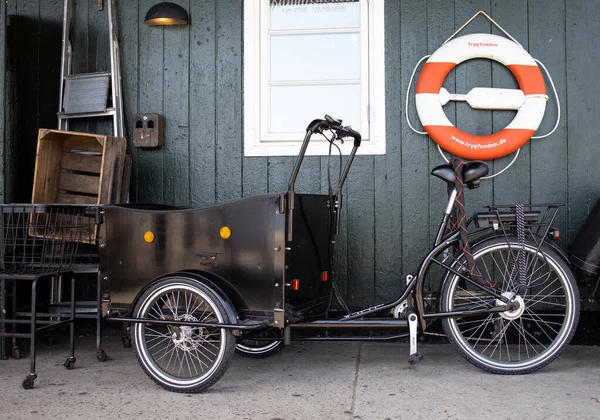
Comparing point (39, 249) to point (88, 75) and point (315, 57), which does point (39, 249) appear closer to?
point (88, 75)

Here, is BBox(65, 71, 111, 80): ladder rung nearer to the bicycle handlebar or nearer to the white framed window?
the white framed window

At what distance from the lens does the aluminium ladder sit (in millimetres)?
4324

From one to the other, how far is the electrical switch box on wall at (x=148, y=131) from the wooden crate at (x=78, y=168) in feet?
0.57

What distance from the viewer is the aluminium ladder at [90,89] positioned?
4.32 metres

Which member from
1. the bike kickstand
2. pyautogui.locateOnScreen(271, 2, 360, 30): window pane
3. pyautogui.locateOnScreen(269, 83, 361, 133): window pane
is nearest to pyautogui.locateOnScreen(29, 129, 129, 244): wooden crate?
pyautogui.locateOnScreen(269, 83, 361, 133): window pane

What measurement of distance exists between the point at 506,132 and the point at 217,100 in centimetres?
178

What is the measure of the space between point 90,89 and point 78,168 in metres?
0.52

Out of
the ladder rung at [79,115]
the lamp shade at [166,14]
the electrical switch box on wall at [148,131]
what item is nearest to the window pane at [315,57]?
the lamp shade at [166,14]

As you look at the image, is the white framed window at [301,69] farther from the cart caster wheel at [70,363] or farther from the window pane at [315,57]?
the cart caster wheel at [70,363]

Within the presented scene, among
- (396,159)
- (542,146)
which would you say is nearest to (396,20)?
(396,159)

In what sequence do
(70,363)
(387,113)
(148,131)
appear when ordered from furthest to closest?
(148,131) → (387,113) → (70,363)

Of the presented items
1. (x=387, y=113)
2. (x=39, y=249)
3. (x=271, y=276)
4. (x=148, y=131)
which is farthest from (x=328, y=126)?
(x=39, y=249)

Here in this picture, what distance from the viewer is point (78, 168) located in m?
4.28

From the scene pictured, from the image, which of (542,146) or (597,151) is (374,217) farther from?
(597,151)
